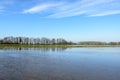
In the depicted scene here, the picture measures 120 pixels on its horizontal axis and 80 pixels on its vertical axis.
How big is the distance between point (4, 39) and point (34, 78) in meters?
126

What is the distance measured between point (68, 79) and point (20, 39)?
12100 cm

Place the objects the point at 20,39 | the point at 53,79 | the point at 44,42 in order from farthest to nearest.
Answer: the point at 44,42 → the point at 20,39 → the point at 53,79

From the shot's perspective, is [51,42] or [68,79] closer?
[68,79]

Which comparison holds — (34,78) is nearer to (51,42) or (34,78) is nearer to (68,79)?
(68,79)

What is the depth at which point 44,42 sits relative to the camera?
481ft

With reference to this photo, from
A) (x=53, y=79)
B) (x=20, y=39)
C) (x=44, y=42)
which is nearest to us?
(x=53, y=79)

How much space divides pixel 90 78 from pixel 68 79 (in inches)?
59.1

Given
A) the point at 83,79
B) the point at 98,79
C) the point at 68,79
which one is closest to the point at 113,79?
the point at 98,79

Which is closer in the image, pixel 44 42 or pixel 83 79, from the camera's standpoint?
pixel 83 79

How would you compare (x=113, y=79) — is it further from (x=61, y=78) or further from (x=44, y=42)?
(x=44, y=42)

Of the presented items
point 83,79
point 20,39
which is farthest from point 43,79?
point 20,39

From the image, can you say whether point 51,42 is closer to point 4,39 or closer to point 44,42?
point 44,42

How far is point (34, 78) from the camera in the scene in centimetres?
A: 1345

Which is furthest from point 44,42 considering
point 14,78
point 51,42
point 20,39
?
point 14,78
